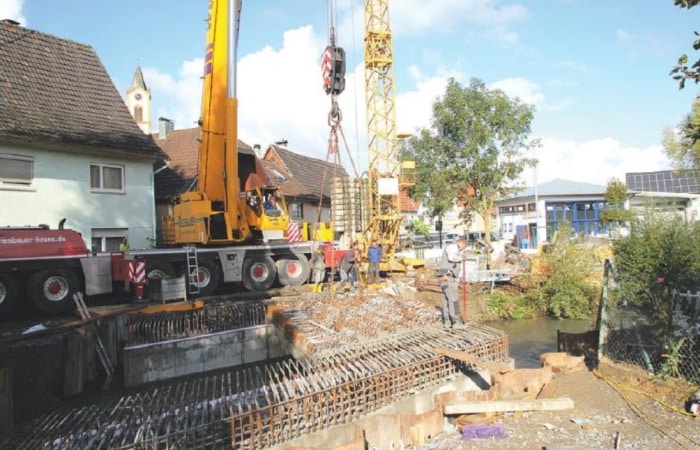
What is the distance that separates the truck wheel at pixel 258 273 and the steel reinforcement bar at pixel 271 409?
585 cm

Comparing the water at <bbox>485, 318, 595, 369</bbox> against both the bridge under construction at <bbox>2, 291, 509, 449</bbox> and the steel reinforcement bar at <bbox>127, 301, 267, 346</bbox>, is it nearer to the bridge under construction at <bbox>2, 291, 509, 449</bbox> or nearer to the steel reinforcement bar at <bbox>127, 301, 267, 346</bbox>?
the bridge under construction at <bbox>2, 291, 509, 449</bbox>

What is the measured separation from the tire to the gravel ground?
8689 millimetres

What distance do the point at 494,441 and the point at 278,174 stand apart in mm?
23684

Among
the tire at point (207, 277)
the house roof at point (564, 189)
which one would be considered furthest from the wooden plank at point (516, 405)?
the house roof at point (564, 189)

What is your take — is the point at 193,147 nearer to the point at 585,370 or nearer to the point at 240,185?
the point at 240,185

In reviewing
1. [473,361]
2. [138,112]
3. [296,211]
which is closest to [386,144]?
[296,211]

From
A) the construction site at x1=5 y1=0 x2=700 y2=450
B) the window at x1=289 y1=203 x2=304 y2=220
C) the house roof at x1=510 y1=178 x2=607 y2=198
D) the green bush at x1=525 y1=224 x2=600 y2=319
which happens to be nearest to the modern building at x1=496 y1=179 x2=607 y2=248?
the house roof at x1=510 y1=178 x2=607 y2=198

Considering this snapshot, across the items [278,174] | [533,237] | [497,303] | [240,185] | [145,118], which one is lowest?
[497,303]

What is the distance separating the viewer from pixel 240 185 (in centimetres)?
1470

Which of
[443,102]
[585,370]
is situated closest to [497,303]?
[443,102]

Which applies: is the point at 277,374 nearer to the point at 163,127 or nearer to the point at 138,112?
the point at 163,127

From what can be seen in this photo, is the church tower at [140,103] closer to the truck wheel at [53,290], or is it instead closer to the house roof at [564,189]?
the house roof at [564,189]

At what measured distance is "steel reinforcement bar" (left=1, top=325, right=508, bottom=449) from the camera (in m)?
5.85

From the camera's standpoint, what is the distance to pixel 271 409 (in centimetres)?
609
